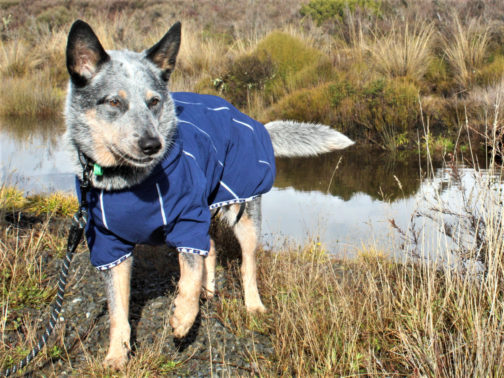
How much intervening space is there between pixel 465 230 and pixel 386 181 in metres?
3.68

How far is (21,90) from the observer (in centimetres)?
1286

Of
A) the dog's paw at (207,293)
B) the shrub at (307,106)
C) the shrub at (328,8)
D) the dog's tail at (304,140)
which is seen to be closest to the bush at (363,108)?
the shrub at (307,106)

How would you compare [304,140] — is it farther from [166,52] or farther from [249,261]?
[166,52]

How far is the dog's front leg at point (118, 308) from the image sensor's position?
10.3 ft

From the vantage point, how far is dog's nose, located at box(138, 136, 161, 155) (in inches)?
105

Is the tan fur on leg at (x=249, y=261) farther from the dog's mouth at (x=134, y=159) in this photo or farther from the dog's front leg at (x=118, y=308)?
the dog's mouth at (x=134, y=159)

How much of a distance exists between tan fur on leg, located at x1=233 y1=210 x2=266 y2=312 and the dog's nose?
1.43m

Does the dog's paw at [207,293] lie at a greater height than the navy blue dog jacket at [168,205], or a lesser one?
lesser

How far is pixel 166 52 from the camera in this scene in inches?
126

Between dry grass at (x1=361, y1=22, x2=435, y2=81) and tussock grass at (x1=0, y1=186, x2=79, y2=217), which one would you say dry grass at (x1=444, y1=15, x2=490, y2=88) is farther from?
tussock grass at (x1=0, y1=186, x2=79, y2=217)

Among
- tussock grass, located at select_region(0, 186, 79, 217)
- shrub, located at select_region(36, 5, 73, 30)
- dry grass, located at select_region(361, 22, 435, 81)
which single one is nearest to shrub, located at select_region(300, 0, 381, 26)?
dry grass, located at select_region(361, 22, 435, 81)

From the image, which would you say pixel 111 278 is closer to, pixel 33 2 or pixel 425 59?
pixel 425 59

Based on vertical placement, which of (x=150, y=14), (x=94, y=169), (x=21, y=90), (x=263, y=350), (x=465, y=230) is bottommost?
(x=263, y=350)

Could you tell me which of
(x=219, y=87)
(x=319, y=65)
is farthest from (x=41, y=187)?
(x=319, y=65)
